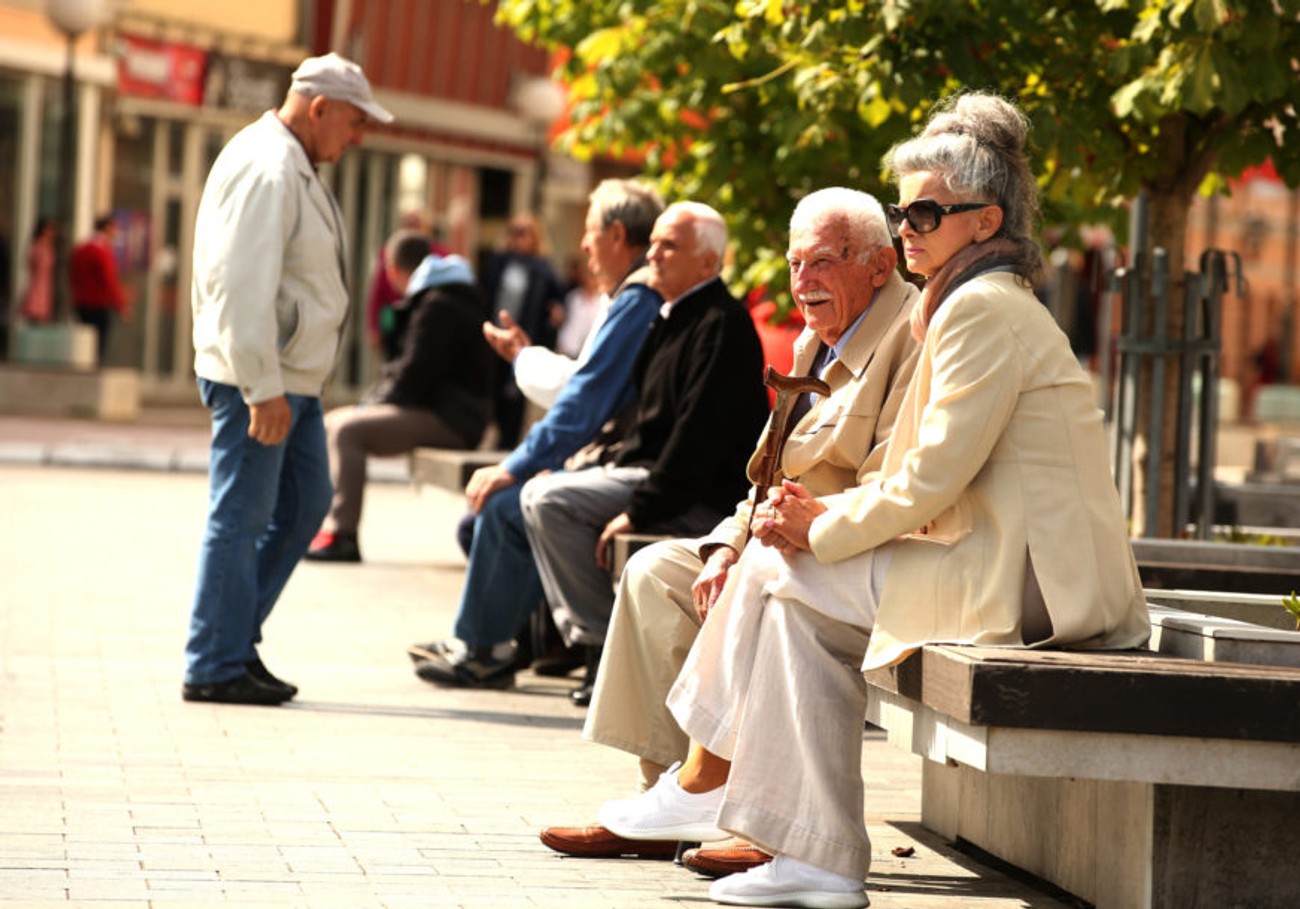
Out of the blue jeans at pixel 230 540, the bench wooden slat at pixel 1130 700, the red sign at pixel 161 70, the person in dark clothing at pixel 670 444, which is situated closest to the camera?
the bench wooden slat at pixel 1130 700

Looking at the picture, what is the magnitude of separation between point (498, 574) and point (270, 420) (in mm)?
1052

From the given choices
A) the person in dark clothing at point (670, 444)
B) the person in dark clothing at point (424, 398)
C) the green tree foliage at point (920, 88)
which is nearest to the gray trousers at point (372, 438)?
the person in dark clothing at point (424, 398)

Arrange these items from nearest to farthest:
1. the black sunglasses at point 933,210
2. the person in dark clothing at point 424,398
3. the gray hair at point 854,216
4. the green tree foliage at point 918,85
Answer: the black sunglasses at point 933,210 < the gray hair at point 854,216 < the green tree foliage at point 918,85 < the person in dark clothing at point 424,398

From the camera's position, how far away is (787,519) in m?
5.41

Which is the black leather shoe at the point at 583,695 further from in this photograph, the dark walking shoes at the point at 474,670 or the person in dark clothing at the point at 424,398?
the person in dark clothing at the point at 424,398

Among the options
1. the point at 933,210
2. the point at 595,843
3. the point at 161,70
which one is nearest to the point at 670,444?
the point at 595,843

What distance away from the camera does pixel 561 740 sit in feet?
25.2

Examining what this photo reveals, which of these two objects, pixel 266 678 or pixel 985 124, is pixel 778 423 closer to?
pixel 985 124

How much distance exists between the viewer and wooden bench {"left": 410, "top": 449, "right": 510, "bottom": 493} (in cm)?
1139

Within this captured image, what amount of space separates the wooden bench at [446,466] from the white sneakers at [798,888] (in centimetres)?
613

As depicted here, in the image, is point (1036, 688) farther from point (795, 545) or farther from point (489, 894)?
point (489, 894)

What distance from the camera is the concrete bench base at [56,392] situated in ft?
89.4

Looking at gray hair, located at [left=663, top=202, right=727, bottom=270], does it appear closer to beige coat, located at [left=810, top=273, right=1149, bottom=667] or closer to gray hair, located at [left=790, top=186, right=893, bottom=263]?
gray hair, located at [left=790, top=186, right=893, bottom=263]

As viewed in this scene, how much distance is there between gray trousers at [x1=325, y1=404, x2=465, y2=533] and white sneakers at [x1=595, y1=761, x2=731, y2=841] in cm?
739
